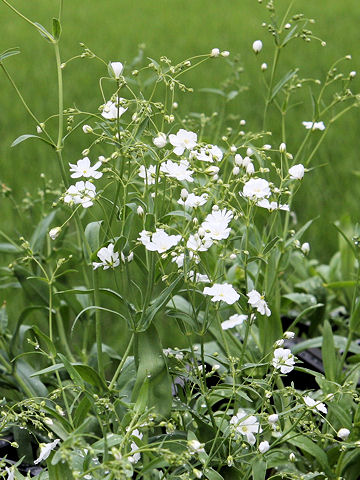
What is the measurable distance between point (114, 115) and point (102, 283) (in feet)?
3.87

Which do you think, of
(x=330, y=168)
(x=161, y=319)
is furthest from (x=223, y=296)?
(x=330, y=168)

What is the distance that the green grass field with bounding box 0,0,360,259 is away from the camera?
309 cm

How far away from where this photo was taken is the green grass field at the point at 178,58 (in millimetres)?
3086

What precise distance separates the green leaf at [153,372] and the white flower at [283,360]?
0.61ft

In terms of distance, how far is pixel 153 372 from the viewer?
129 cm

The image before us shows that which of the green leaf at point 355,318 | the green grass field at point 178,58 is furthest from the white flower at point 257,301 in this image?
the green grass field at point 178,58

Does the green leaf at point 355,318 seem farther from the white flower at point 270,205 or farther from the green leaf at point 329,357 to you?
the white flower at point 270,205

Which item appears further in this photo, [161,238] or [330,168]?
[330,168]

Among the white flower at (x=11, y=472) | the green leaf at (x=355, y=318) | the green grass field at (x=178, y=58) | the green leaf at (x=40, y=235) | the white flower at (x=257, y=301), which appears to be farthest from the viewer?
the green grass field at (x=178, y=58)

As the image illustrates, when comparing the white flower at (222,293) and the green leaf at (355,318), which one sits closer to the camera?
the white flower at (222,293)

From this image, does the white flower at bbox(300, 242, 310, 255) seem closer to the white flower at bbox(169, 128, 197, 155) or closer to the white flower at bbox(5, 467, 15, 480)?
the white flower at bbox(169, 128, 197, 155)

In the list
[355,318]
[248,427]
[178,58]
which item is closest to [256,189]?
[248,427]

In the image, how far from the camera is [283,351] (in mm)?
1272

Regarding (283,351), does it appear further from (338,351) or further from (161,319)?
(161,319)
